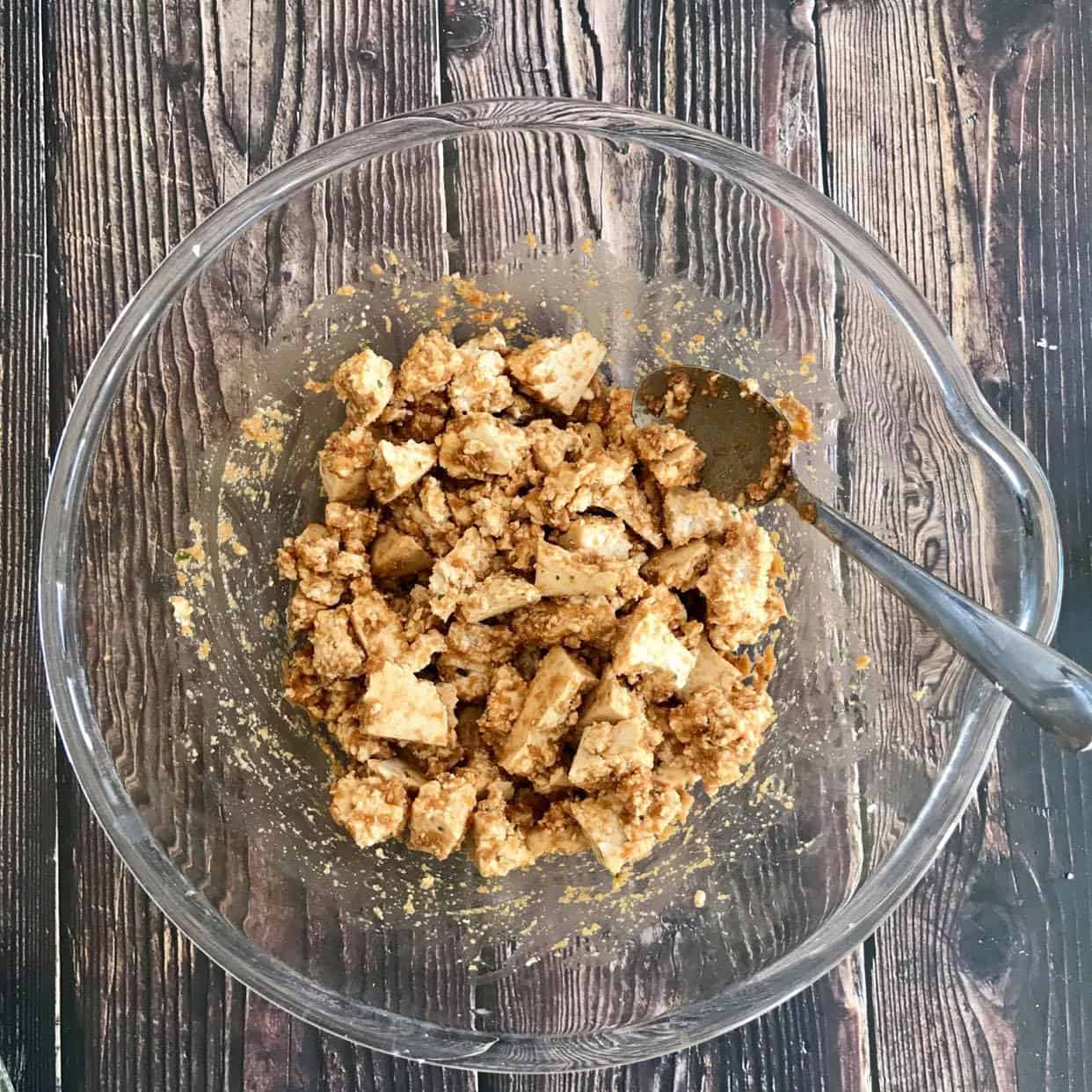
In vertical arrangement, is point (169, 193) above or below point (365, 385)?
above

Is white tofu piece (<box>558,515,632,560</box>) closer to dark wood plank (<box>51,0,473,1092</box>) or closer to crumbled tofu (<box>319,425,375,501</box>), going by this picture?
crumbled tofu (<box>319,425,375,501</box>)

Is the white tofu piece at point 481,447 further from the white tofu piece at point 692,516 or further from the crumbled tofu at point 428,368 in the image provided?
the white tofu piece at point 692,516

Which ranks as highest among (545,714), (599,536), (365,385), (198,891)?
(365,385)

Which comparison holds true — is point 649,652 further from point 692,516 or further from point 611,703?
point 692,516

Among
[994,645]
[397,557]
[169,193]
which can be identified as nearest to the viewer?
[994,645]

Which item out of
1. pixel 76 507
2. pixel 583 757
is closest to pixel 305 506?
pixel 76 507

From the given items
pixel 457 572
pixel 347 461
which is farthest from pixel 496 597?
pixel 347 461

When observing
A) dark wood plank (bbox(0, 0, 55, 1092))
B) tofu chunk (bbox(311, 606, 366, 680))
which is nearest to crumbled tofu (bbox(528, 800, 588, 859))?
tofu chunk (bbox(311, 606, 366, 680))
